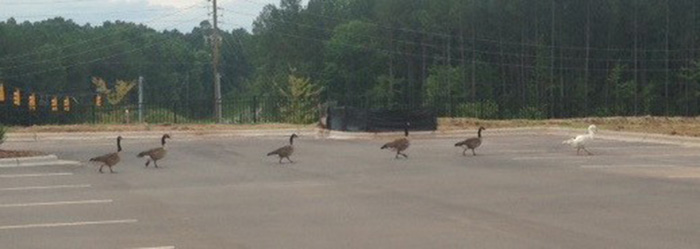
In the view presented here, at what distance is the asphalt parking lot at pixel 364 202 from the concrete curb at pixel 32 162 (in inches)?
30.6

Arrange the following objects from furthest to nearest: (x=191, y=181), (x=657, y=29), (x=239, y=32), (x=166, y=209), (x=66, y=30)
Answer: (x=239, y=32) < (x=66, y=30) < (x=657, y=29) < (x=191, y=181) < (x=166, y=209)

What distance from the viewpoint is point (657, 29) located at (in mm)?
77188

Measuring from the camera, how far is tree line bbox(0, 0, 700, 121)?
70.4 meters

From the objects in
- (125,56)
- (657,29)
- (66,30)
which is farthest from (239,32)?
(657,29)

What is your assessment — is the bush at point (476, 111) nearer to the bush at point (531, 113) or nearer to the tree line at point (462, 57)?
the tree line at point (462, 57)

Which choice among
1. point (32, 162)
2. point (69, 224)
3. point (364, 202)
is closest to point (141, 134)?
point (32, 162)

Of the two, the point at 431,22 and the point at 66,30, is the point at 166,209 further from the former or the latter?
the point at 66,30

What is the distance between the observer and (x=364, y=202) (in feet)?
49.2

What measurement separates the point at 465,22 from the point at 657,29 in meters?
17.8

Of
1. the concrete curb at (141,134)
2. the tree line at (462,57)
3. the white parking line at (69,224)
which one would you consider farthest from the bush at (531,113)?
the white parking line at (69,224)

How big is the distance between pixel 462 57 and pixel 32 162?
67366mm

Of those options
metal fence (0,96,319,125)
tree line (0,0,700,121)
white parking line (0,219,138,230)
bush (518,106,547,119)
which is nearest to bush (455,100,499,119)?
tree line (0,0,700,121)

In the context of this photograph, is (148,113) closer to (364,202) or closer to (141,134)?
(141,134)

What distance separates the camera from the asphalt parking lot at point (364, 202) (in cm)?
1138
